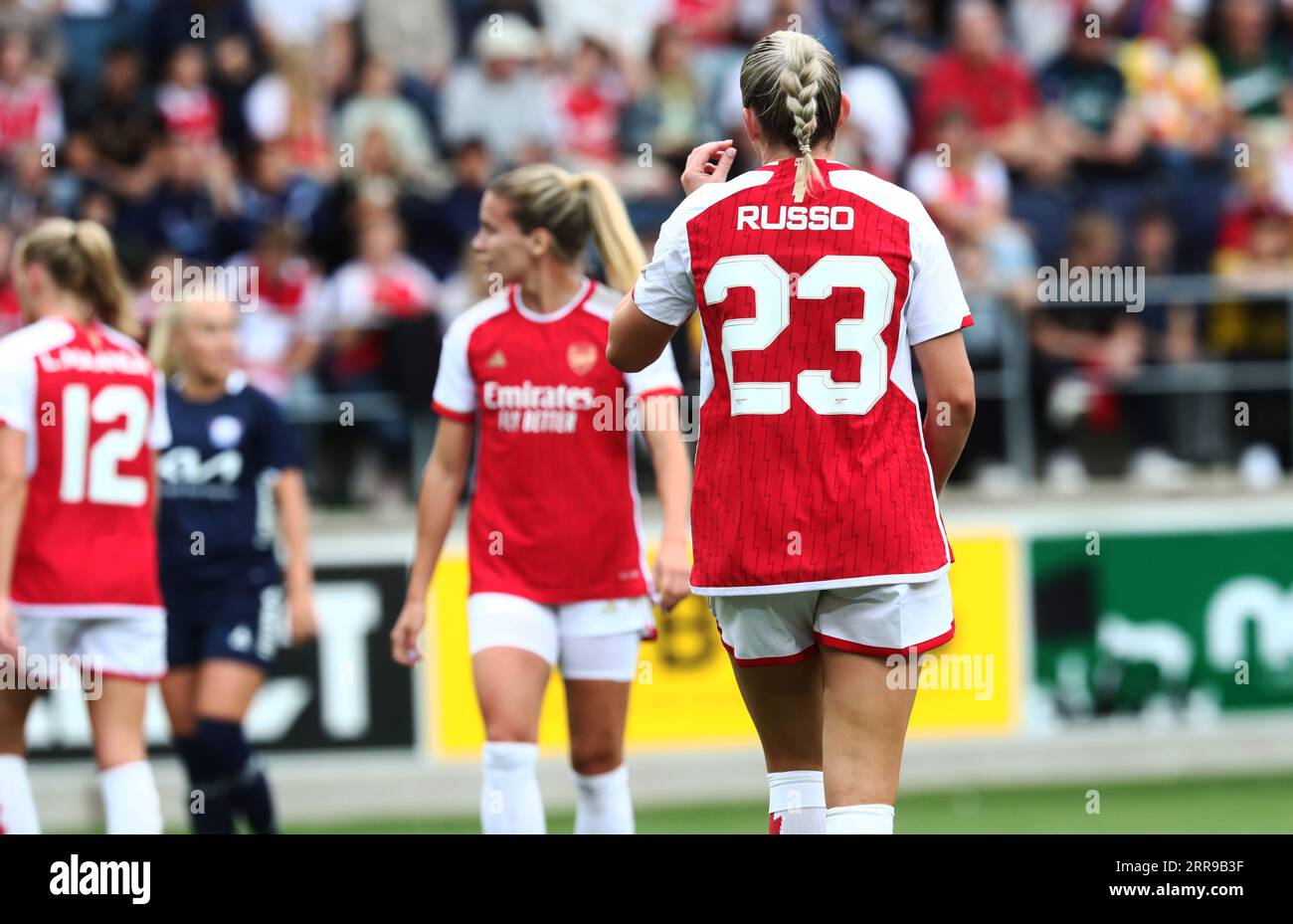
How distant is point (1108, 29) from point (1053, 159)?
2.02m

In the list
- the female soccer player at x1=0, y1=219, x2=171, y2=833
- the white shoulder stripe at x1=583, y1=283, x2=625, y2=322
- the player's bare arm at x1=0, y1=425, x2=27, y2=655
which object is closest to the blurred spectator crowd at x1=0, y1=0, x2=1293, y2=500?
the white shoulder stripe at x1=583, y1=283, x2=625, y2=322

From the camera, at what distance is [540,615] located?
629 centimetres

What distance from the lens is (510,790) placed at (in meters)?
6.16

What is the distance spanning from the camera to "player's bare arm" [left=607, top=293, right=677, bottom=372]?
15.8 feet

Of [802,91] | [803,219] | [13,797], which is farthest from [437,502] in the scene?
[802,91]

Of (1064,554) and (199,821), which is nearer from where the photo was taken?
(199,821)

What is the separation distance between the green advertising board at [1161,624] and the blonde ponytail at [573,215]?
5.07 m

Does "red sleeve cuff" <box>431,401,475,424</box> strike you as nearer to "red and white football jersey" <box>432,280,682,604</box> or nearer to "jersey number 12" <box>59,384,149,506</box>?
"red and white football jersey" <box>432,280,682,604</box>

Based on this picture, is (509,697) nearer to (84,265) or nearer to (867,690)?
(867,690)

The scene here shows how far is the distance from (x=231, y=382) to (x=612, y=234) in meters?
2.18

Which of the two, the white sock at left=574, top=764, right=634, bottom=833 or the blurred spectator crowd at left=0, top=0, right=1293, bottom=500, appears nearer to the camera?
the white sock at left=574, top=764, right=634, bottom=833

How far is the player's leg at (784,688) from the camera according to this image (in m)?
4.73
